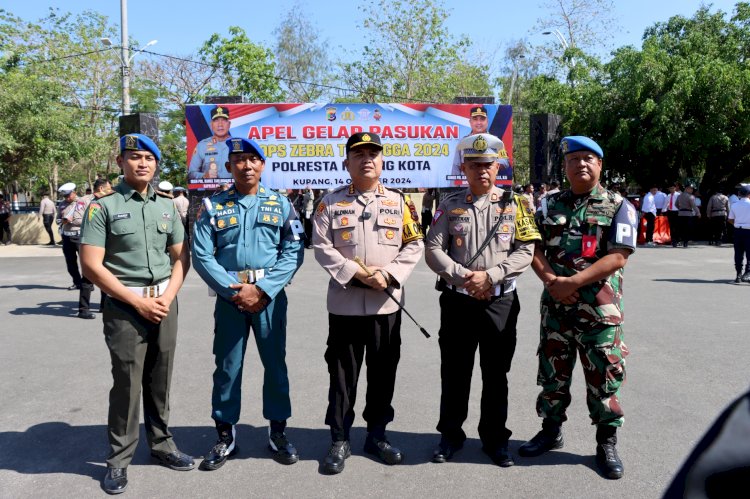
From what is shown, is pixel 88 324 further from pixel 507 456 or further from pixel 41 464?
pixel 507 456

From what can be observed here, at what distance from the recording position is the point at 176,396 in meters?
4.77

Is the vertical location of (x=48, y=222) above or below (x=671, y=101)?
below

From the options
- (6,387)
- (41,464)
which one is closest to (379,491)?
(41,464)

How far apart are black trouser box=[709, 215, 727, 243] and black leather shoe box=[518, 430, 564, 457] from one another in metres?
15.6

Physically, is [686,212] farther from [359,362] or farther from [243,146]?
[243,146]

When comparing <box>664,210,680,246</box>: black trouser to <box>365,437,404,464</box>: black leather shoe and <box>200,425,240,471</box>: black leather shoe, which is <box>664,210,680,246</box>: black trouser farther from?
<box>200,425,240,471</box>: black leather shoe

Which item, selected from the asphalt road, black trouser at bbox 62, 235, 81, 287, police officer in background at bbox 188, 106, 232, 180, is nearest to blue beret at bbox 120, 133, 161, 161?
the asphalt road

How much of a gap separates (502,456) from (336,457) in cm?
95

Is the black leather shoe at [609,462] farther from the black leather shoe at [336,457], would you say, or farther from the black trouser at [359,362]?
the black leather shoe at [336,457]

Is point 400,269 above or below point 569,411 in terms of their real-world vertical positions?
above

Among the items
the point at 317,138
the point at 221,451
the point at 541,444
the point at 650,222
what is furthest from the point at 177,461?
the point at 650,222

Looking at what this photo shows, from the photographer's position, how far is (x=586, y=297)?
3568mm

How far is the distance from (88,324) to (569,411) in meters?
5.80

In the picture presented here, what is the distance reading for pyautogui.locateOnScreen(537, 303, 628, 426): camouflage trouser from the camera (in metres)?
3.54
